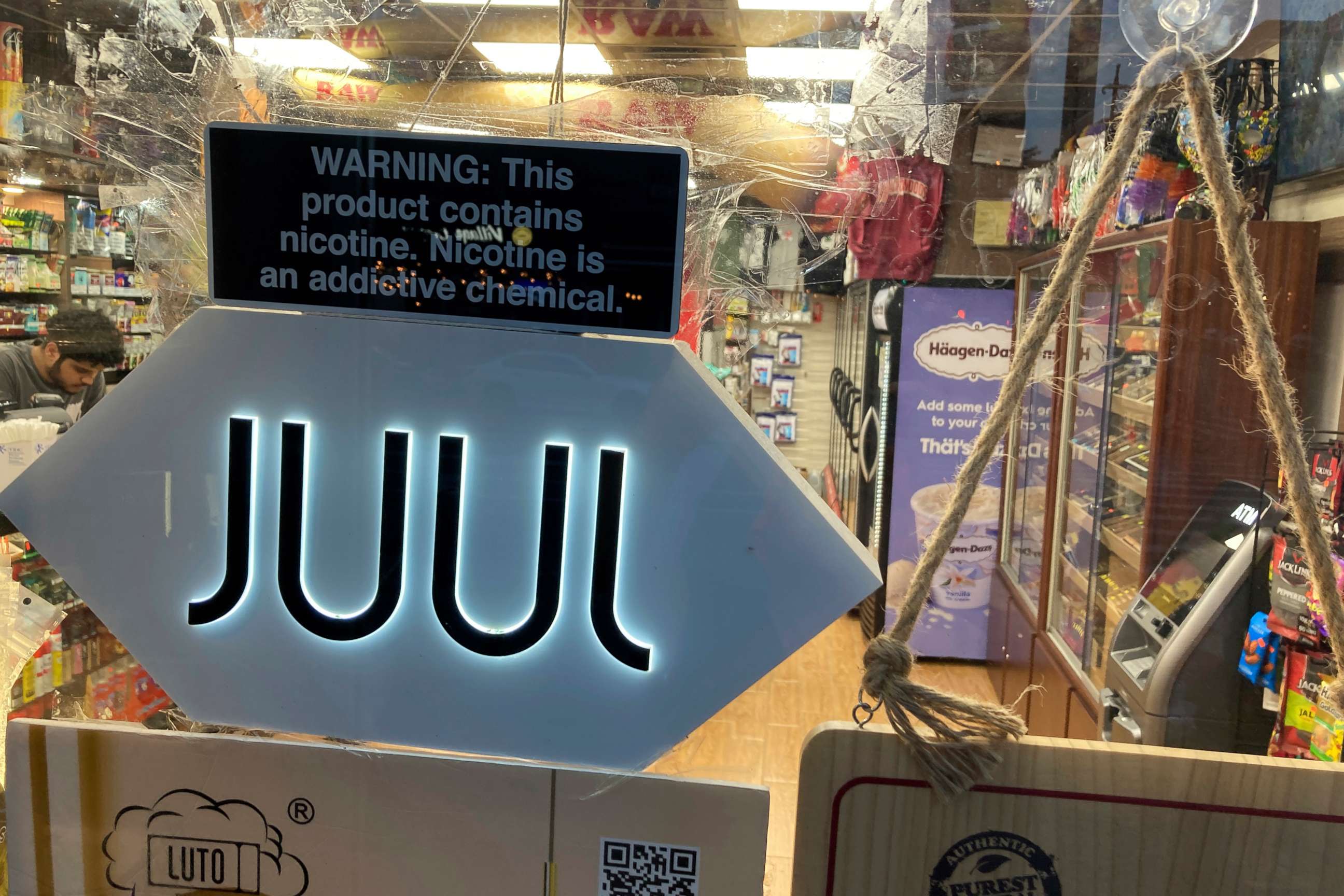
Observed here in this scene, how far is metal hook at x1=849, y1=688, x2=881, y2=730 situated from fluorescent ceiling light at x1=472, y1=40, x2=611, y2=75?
0.61 metres

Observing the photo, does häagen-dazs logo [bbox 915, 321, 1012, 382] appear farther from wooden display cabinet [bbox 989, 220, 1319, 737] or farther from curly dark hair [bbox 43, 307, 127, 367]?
curly dark hair [bbox 43, 307, 127, 367]

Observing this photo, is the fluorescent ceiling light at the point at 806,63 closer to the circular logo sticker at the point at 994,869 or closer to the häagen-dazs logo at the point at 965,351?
the häagen-dazs logo at the point at 965,351

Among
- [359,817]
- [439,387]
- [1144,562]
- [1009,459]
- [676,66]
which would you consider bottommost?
[359,817]

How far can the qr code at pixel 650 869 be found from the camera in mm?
827

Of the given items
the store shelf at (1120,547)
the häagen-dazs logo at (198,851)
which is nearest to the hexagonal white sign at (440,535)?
the häagen-dazs logo at (198,851)

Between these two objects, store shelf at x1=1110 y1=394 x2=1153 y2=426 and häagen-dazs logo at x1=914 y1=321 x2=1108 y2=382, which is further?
store shelf at x1=1110 y1=394 x2=1153 y2=426

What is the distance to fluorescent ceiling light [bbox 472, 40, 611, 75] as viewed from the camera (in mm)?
835


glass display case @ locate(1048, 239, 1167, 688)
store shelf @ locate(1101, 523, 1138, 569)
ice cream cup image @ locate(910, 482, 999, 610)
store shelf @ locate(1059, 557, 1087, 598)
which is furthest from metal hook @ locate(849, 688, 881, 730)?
store shelf @ locate(1059, 557, 1087, 598)

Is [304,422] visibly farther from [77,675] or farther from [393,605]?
[77,675]

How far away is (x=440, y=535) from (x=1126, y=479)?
1673 mm

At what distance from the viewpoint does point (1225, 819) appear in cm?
73

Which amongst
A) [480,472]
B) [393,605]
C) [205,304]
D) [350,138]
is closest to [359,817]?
[393,605]

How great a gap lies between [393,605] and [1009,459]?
0.91 meters

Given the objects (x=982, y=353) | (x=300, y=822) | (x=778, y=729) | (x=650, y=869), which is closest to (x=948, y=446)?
(x=982, y=353)
